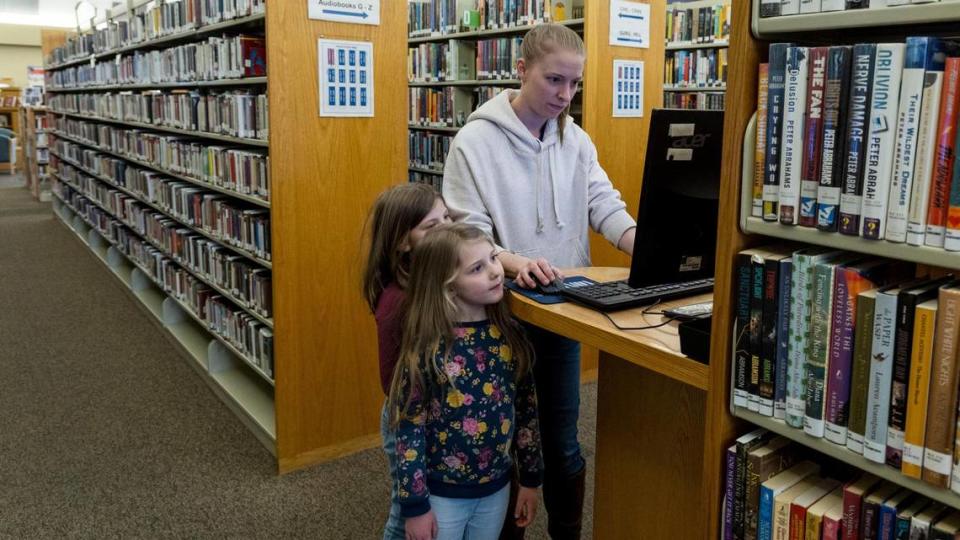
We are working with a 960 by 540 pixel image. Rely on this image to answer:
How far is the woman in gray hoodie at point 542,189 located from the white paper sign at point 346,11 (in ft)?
3.41

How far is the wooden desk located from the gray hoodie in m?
0.17

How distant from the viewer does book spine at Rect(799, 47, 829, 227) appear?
1019 mm

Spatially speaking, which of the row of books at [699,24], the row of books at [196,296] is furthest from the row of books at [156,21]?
the row of books at [699,24]

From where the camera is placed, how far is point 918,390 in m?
0.97

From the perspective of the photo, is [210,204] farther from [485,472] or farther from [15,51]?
[15,51]

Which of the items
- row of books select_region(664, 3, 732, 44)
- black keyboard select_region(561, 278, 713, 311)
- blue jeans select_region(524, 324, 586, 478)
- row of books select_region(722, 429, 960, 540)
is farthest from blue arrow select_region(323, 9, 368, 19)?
row of books select_region(664, 3, 732, 44)

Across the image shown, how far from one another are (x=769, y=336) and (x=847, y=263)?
5.8 inches

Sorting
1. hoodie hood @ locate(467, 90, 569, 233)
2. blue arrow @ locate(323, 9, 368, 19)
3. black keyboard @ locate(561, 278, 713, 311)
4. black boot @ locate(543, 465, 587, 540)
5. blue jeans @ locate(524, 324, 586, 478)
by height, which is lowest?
black boot @ locate(543, 465, 587, 540)

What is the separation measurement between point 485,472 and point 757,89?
37.3 inches

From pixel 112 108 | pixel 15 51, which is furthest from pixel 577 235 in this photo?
pixel 15 51

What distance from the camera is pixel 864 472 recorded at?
44.8 inches

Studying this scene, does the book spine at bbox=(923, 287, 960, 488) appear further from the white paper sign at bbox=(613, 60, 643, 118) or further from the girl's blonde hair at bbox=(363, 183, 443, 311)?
the white paper sign at bbox=(613, 60, 643, 118)

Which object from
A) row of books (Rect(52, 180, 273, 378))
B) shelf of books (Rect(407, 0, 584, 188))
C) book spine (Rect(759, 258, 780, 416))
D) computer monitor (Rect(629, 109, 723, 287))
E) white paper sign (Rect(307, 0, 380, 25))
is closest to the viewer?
book spine (Rect(759, 258, 780, 416))

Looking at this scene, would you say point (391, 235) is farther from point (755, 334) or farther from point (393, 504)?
point (755, 334)
